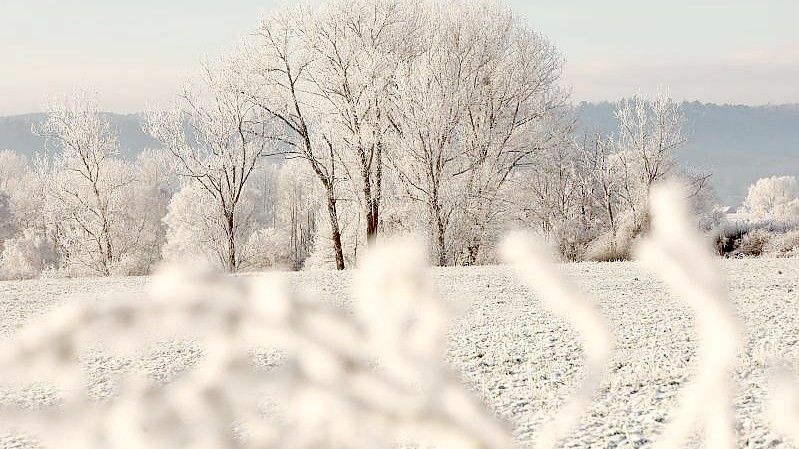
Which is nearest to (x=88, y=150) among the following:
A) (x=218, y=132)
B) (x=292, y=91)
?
(x=218, y=132)

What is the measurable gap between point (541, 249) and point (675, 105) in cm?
3538

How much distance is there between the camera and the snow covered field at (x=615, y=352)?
5.09m

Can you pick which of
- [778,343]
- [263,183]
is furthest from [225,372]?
[263,183]

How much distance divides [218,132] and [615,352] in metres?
17.7

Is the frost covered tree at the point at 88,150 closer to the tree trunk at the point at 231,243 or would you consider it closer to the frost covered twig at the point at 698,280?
the tree trunk at the point at 231,243

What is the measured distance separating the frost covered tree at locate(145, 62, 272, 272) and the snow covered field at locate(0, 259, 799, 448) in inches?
389

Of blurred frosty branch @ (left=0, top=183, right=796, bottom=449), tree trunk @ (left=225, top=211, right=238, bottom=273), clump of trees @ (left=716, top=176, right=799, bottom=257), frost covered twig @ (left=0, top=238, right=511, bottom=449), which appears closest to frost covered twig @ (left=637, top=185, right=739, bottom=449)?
blurred frosty branch @ (left=0, top=183, right=796, bottom=449)

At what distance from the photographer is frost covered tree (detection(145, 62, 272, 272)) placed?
22547 mm

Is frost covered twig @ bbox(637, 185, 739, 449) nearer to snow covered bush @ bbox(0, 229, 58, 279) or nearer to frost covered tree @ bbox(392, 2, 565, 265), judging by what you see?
frost covered tree @ bbox(392, 2, 565, 265)

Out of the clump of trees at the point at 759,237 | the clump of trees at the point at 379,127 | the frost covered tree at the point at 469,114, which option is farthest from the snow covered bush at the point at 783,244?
the frost covered tree at the point at 469,114

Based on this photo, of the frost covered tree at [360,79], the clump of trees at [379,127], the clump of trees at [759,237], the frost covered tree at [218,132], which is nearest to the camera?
the clump of trees at [759,237]

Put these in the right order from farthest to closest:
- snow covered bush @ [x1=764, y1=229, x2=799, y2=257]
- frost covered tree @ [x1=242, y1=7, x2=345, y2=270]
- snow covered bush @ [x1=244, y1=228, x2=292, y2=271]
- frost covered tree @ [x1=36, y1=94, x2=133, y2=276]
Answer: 1. snow covered bush @ [x1=244, y1=228, x2=292, y2=271]
2. frost covered tree @ [x1=36, y1=94, x2=133, y2=276]
3. frost covered tree @ [x1=242, y1=7, x2=345, y2=270]
4. snow covered bush @ [x1=764, y1=229, x2=799, y2=257]

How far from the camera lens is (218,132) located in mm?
22828

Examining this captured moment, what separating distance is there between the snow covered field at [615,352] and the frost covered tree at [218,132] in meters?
9.88
